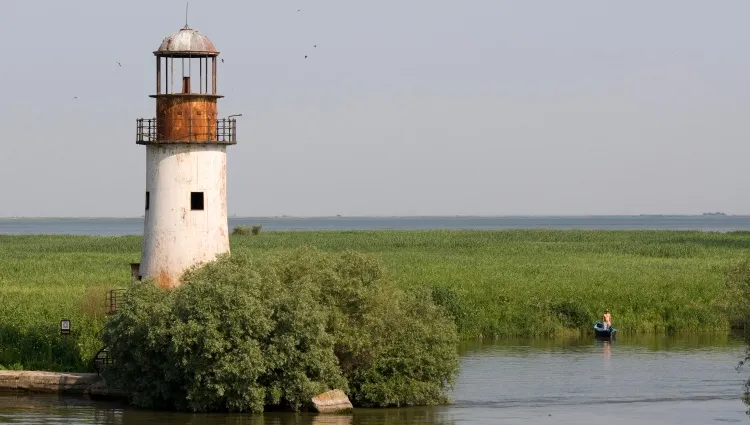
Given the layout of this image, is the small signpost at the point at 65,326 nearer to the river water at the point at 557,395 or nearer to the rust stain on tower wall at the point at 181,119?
the river water at the point at 557,395

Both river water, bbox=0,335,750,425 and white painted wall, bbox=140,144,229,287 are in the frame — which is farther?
white painted wall, bbox=140,144,229,287

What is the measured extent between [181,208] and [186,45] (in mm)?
4406

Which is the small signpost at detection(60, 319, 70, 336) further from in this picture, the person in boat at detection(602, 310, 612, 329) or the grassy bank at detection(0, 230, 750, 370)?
the person in boat at detection(602, 310, 612, 329)

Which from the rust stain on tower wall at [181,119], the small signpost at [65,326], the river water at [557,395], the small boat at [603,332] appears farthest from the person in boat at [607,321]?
the small signpost at [65,326]

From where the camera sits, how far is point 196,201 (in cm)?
3531

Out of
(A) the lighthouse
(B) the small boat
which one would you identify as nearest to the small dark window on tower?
(A) the lighthouse

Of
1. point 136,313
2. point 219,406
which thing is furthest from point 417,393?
point 136,313

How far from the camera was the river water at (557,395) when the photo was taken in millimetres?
31656

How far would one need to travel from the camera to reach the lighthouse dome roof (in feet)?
114

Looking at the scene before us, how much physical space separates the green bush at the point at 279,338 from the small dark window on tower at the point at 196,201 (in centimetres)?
192

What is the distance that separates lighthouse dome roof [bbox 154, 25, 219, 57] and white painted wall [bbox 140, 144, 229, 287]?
8.18 ft

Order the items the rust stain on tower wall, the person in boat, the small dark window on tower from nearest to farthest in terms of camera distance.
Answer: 1. the rust stain on tower wall
2. the small dark window on tower
3. the person in boat

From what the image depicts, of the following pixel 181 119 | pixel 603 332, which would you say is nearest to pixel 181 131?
pixel 181 119

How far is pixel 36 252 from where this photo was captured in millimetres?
91188
